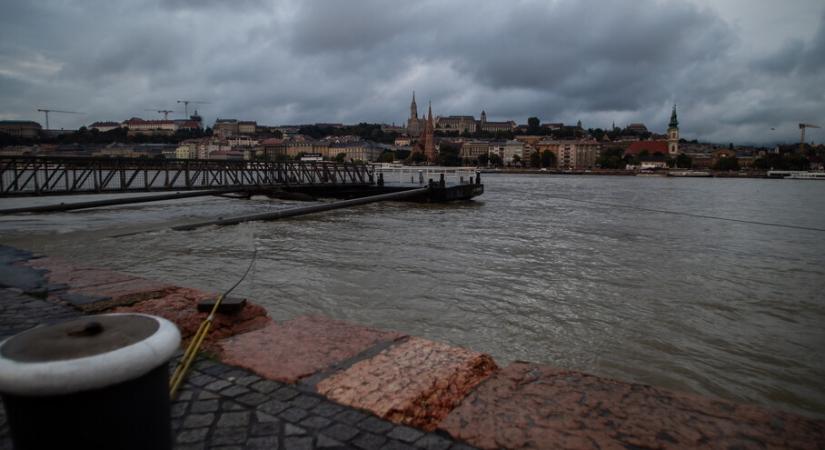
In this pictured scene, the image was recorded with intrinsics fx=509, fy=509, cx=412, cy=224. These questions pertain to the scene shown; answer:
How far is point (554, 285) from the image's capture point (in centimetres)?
1048

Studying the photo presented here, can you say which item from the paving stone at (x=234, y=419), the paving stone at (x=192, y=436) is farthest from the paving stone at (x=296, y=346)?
the paving stone at (x=192, y=436)

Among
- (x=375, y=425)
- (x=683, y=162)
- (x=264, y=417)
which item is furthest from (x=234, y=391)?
(x=683, y=162)

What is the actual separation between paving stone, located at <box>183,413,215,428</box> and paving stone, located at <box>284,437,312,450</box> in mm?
559

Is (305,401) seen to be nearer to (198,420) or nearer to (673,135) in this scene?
(198,420)

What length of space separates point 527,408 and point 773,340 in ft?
20.0

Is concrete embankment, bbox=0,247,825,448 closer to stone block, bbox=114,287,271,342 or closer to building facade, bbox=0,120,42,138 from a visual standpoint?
stone block, bbox=114,287,271,342

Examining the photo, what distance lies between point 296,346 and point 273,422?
1.26 m

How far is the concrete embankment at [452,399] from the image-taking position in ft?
9.48

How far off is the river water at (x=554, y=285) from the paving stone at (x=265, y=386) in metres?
3.39

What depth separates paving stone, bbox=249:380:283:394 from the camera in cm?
341

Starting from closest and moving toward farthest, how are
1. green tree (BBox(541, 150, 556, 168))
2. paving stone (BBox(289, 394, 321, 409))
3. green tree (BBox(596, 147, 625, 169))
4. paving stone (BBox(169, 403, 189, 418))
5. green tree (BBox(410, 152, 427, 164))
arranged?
1. paving stone (BBox(169, 403, 189, 418))
2. paving stone (BBox(289, 394, 321, 409))
3. green tree (BBox(410, 152, 427, 164))
4. green tree (BBox(596, 147, 625, 169))
5. green tree (BBox(541, 150, 556, 168))

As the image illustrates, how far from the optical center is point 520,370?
12.6 feet

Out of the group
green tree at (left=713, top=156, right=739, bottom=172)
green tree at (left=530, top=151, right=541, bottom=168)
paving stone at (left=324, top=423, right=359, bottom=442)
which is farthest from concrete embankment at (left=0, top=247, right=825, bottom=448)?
green tree at (left=713, top=156, right=739, bottom=172)

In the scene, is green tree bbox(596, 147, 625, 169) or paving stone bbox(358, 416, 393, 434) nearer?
paving stone bbox(358, 416, 393, 434)
